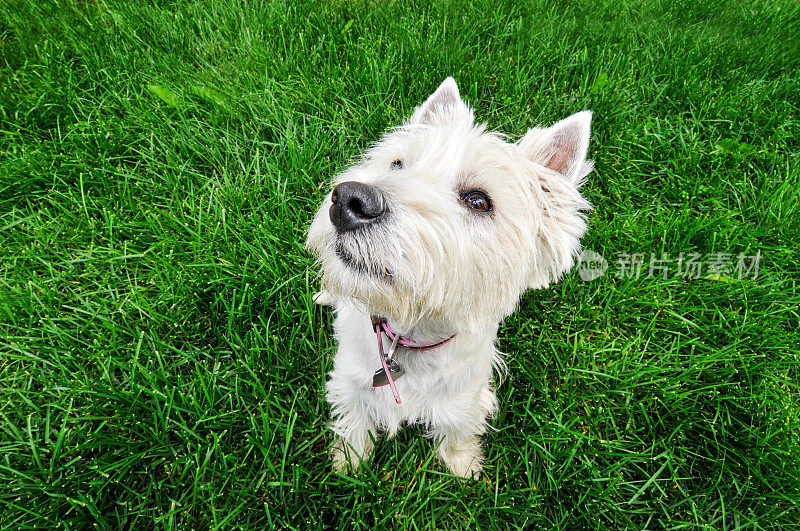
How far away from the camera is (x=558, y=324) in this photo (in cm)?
328

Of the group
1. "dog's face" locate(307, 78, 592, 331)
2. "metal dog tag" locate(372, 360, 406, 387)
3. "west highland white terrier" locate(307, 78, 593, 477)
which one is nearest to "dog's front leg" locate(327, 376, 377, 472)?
"west highland white terrier" locate(307, 78, 593, 477)

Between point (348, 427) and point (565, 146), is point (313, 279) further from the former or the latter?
point (565, 146)

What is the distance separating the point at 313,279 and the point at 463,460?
1.53m

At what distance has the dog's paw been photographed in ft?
9.03

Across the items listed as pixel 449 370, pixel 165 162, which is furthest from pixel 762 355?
pixel 165 162

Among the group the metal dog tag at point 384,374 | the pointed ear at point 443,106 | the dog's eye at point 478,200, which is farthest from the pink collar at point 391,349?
the pointed ear at point 443,106

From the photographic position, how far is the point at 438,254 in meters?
1.63

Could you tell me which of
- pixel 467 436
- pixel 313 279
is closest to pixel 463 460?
pixel 467 436

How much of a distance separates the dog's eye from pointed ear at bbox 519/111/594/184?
437 millimetres

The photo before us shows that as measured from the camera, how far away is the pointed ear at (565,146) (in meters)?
2.00

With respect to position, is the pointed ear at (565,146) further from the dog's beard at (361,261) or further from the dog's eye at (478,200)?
the dog's beard at (361,261)

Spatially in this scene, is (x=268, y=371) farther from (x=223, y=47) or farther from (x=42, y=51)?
(x=42, y=51)

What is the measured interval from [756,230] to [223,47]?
4955mm

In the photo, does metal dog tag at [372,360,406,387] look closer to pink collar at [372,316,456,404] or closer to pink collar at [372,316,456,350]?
pink collar at [372,316,456,404]
